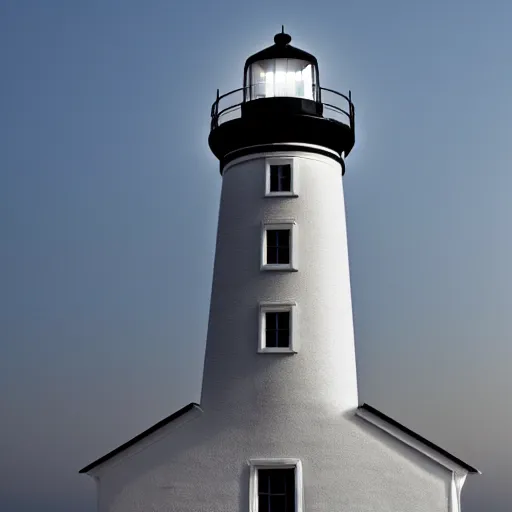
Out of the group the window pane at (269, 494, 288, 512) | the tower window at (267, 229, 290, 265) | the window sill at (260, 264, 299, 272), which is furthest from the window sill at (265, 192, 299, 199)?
the window pane at (269, 494, 288, 512)

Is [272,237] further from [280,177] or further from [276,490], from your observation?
[276,490]

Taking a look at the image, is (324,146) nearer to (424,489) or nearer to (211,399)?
(211,399)

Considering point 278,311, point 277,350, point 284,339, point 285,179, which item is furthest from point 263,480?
point 285,179

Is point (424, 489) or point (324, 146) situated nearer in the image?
Result: point (424, 489)

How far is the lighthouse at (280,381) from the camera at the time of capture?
16.6 metres

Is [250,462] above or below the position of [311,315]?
below

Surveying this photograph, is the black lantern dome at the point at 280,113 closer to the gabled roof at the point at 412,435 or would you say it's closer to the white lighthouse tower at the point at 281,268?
the white lighthouse tower at the point at 281,268

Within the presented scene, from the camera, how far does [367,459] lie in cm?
1672

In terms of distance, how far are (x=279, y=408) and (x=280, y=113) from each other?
20.6ft

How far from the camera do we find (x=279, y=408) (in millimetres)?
17234

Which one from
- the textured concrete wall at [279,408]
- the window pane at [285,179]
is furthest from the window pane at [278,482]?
the window pane at [285,179]

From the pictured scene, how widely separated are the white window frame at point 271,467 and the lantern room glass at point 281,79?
26.5 feet

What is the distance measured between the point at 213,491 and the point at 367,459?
312 centimetres

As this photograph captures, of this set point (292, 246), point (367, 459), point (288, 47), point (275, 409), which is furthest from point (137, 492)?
point (288, 47)
